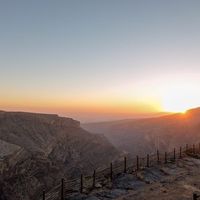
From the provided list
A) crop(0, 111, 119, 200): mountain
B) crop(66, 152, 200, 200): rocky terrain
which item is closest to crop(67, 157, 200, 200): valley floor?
crop(66, 152, 200, 200): rocky terrain

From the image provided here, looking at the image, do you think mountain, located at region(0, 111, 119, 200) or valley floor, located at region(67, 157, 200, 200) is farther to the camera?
mountain, located at region(0, 111, 119, 200)

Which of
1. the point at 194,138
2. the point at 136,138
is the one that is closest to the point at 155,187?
the point at 194,138

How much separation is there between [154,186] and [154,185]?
40 centimetres

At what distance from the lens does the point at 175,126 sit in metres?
189

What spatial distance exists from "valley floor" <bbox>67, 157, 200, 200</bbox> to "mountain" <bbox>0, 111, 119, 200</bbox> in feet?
181

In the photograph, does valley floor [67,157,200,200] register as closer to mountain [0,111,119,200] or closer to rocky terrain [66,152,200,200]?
rocky terrain [66,152,200,200]

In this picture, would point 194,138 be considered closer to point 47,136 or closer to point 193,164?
point 47,136

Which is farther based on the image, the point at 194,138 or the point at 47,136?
the point at 194,138

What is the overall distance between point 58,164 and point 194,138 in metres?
77.7

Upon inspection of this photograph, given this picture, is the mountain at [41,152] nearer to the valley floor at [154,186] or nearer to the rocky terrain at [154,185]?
the rocky terrain at [154,185]

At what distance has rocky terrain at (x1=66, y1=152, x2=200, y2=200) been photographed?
960 inches

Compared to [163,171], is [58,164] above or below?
below

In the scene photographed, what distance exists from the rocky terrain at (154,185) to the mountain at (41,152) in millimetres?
54928

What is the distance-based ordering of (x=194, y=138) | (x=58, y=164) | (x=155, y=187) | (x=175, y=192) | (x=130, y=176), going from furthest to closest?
(x=194, y=138)
(x=58, y=164)
(x=130, y=176)
(x=155, y=187)
(x=175, y=192)
